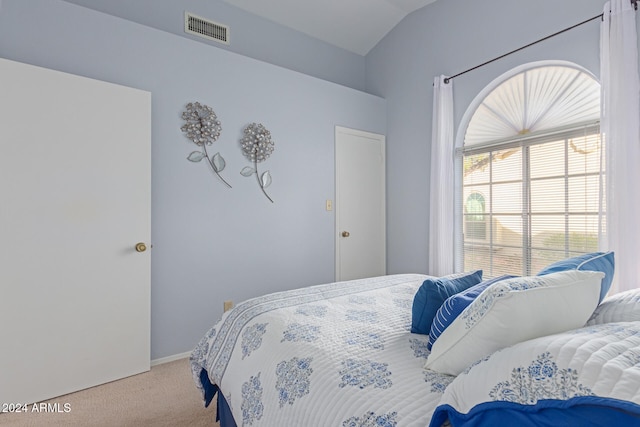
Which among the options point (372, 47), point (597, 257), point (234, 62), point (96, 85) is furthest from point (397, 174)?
point (96, 85)

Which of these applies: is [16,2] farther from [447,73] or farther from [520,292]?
[447,73]

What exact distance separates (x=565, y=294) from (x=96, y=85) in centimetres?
272

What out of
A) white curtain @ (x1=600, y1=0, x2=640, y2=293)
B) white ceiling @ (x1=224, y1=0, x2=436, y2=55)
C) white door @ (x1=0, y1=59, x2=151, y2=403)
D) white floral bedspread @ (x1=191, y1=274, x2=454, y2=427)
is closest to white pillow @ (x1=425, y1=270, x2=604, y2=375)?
white floral bedspread @ (x1=191, y1=274, x2=454, y2=427)

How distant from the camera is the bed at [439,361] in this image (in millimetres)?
649

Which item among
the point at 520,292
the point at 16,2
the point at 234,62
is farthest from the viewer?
the point at 234,62

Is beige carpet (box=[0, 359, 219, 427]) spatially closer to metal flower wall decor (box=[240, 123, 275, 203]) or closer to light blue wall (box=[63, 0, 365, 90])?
metal flower wall decor (box=[240, 123, 275, 203])

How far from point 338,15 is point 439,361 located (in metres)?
3.57

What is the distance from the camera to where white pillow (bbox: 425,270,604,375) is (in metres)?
0.86

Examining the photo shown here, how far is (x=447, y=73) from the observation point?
330cm

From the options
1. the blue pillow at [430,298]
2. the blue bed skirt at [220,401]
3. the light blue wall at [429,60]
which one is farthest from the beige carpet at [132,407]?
the light blue wall at [429,60]

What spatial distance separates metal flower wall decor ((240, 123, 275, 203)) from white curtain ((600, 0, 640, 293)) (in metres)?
2.45

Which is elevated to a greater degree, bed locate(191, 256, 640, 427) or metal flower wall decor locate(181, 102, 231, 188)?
metal flower wall decor locate(181, 102, 231, 188)

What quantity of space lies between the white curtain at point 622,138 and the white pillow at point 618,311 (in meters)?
1.12

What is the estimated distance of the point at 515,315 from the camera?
0.86 metres
